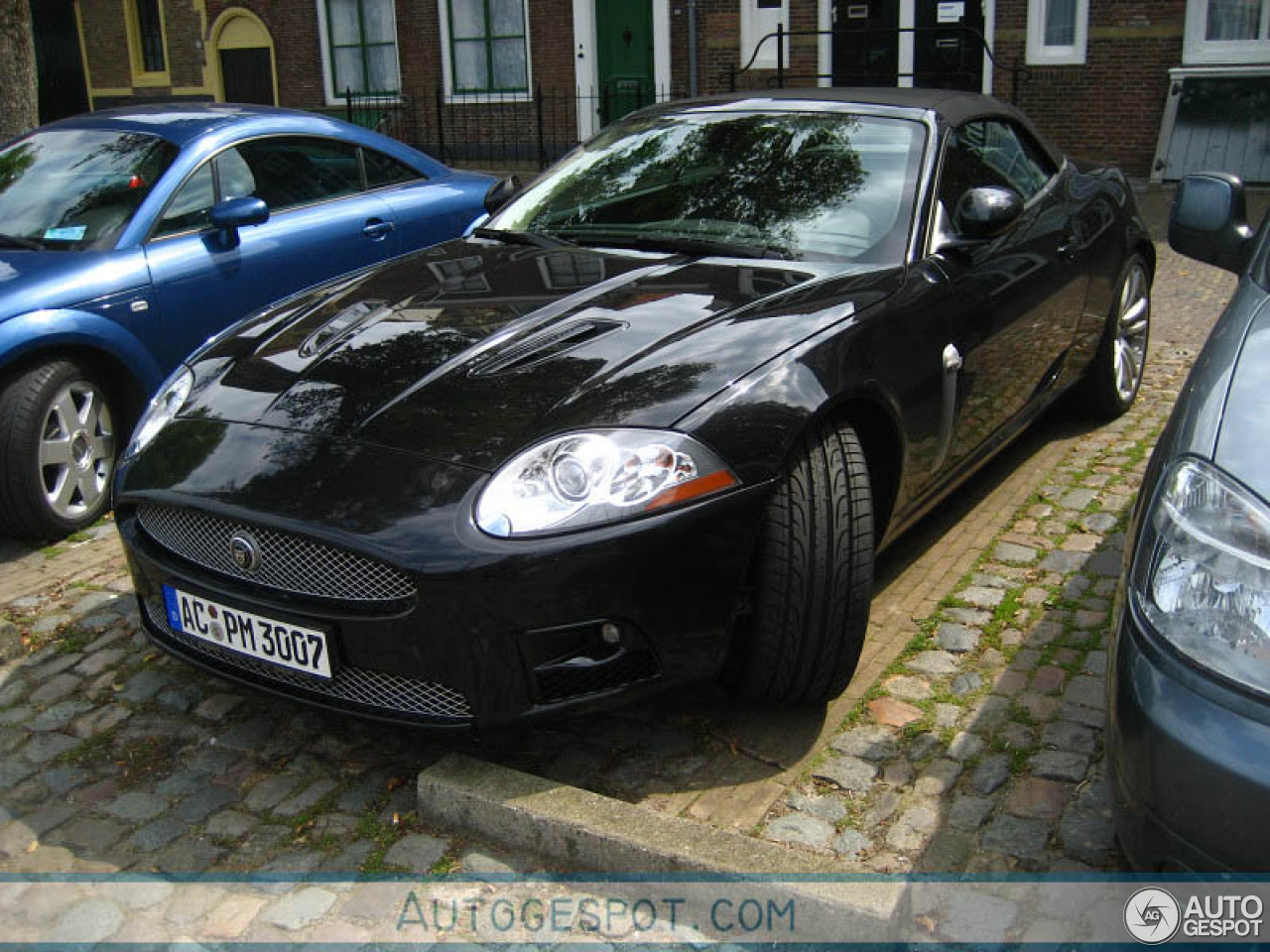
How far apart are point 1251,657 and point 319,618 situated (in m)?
1.93

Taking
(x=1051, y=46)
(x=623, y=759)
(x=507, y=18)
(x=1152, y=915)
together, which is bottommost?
(x=623, y=759)

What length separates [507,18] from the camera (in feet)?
58.9

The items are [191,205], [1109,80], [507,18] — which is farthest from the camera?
[507,18]

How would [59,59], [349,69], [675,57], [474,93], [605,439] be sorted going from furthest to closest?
[59,59], [349,69], [474,93], [675,57], [605,439]

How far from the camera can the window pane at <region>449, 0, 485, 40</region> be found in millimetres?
18109

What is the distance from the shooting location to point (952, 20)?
49.6ft

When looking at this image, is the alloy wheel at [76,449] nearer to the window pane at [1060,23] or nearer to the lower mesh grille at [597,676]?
the lower mesh grille at [597,676]

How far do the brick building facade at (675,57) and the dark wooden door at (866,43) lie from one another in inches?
0.9

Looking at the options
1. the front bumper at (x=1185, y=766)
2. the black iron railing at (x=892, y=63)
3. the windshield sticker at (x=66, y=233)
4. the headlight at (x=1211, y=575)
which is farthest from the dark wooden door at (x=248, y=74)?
the front bumper at (x=1185, y=766)

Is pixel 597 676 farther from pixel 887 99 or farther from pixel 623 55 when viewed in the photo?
A: pixel 623 55

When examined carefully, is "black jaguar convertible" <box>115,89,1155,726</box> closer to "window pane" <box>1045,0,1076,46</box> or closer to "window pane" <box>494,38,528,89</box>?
"window pane" <box>1045,0,1076,46</box>

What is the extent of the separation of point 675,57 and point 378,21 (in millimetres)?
Answer: 5162

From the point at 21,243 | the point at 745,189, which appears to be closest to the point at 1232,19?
the point at 745,189

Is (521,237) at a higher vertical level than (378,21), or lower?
lower
